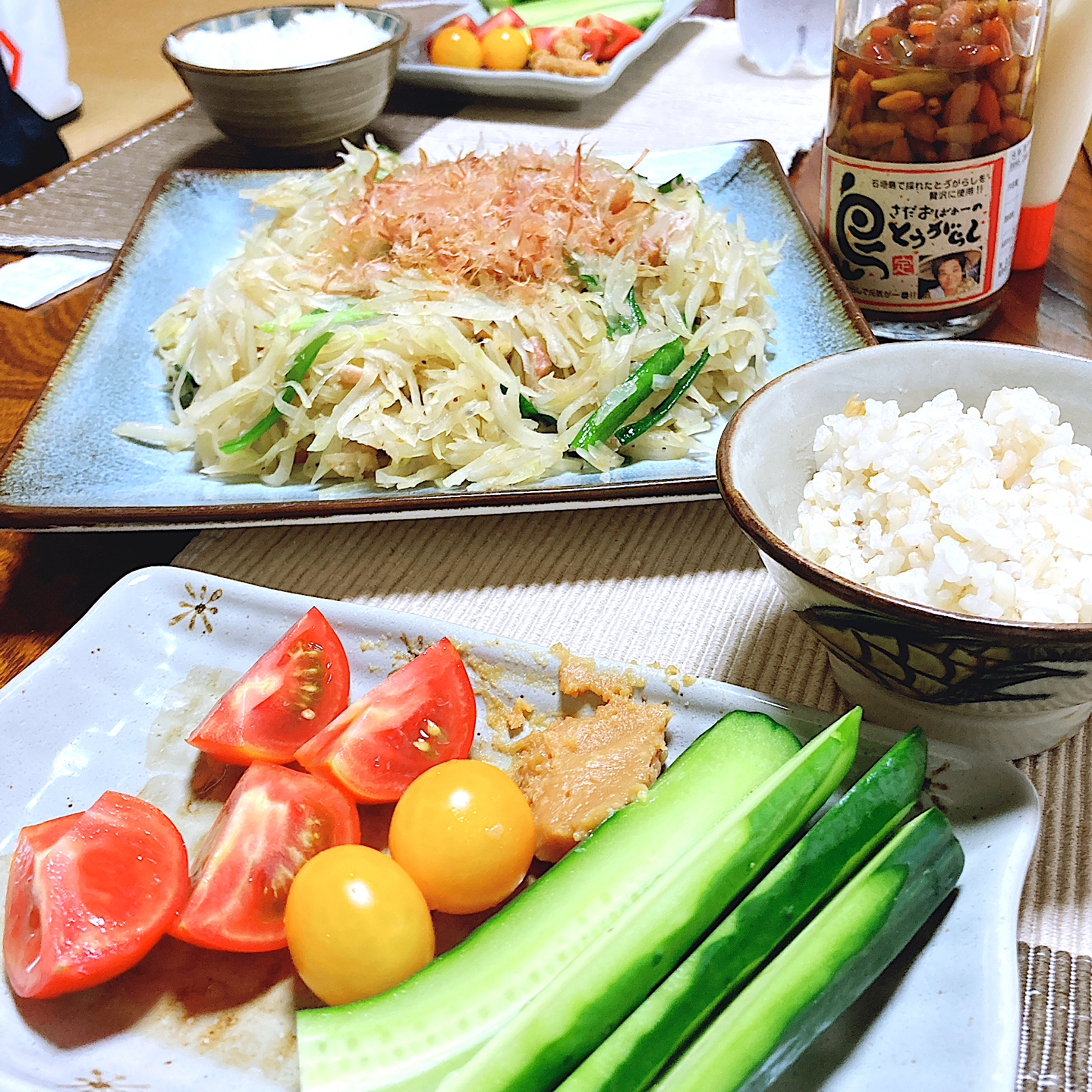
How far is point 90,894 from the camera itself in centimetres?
90

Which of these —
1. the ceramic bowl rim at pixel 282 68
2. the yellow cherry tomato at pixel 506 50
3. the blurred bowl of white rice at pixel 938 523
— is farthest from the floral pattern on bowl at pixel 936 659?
the yellow cherry tomato at pixel 506 50

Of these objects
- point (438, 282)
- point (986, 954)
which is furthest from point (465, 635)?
point (438, 282)

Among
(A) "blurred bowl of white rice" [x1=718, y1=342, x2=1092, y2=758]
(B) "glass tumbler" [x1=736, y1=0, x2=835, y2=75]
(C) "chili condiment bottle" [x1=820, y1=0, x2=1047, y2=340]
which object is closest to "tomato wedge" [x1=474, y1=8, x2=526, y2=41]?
(B) "glass tumbler" [x1=736, y1=0, x2=835, y2=75]

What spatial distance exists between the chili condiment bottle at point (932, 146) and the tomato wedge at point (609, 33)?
169 centimetres

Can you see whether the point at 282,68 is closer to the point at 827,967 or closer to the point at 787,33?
the point at 787,33

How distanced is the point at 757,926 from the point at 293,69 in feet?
7.68

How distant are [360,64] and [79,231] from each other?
82 centimetres

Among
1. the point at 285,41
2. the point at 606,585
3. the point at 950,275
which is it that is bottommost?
the point at 606,585

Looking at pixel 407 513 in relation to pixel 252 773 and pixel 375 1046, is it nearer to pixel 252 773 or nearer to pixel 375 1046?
pixel 252 773

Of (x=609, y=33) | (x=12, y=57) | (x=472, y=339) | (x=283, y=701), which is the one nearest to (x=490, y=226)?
(x=472, y=339)

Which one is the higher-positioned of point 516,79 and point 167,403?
point 516,79

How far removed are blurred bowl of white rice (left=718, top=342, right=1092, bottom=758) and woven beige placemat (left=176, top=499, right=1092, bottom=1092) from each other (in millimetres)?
96

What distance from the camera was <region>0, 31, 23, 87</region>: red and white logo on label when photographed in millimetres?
4309

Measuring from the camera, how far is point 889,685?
1003 millimetres
